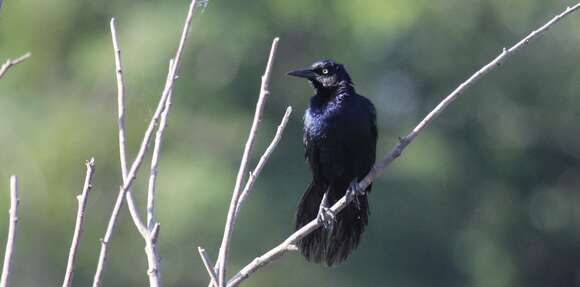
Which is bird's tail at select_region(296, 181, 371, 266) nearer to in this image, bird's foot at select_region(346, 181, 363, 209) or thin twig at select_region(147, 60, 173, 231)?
bird's foot at select_region(346, 181, 363, 209)

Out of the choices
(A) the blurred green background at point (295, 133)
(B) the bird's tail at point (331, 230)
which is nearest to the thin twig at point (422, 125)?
(B) the bird's tail at point (331, 230)

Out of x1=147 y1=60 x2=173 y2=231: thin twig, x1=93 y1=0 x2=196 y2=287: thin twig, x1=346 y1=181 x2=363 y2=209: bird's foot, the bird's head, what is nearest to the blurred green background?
the bird's head

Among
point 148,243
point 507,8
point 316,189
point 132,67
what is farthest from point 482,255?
point 148,243

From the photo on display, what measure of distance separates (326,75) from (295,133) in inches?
409

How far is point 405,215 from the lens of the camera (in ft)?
57.8

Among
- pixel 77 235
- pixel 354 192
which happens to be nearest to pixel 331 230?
pixel 354 192

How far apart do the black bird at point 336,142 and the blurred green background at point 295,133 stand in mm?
9069

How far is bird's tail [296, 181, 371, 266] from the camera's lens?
584 cm

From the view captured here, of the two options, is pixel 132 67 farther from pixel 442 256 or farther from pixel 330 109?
pixel 330 109

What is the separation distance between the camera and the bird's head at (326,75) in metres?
6.64

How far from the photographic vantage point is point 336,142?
6477 mm

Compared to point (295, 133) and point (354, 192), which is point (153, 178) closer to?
point (354, 192)

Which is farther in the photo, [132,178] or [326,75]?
[326,75]

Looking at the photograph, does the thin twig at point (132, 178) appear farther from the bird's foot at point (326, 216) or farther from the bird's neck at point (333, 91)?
the bird's neck at point (333, 91)
